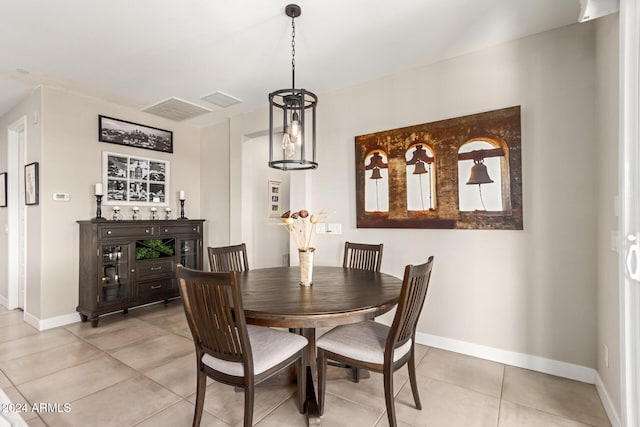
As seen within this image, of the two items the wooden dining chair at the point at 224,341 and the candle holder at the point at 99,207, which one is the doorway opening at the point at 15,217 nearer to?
the candle holder at the point at 99,207

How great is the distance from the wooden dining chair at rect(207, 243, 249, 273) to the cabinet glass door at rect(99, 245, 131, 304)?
1701mm

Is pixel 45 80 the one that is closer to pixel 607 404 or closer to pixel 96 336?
pixel 96 336

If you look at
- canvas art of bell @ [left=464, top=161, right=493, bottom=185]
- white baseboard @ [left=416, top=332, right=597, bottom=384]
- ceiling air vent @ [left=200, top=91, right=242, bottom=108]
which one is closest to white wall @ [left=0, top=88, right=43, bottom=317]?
ceiling air vent @ [left=200, top=91, right=242, bottom=108]

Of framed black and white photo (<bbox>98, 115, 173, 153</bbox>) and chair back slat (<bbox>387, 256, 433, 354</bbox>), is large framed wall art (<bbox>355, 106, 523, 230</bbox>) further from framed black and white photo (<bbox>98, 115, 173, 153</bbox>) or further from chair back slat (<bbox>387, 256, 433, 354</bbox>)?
framed black and white photo (<bbox>98, 115, 173, 153</bbox>)

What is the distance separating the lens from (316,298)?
178cm

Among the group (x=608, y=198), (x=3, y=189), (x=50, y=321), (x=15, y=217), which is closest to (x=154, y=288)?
(x=50, y=321)

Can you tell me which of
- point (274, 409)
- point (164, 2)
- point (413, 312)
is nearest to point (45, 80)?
point (164, 2)

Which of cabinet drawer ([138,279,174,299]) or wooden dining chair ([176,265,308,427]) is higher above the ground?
wooden dining chair ([176,265,308,427])

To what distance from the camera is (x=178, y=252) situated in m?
4.21

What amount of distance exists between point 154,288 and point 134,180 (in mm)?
1446

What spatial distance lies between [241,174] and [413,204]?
245cm

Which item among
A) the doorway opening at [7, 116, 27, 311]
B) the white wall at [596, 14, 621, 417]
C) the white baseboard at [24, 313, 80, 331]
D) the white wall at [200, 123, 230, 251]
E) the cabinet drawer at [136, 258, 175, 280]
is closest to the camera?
the white wall at [596, 14, 621, 417]

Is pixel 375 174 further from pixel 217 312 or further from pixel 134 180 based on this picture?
pixel 134 180

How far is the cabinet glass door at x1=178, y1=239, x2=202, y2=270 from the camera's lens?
4270 millimetres
